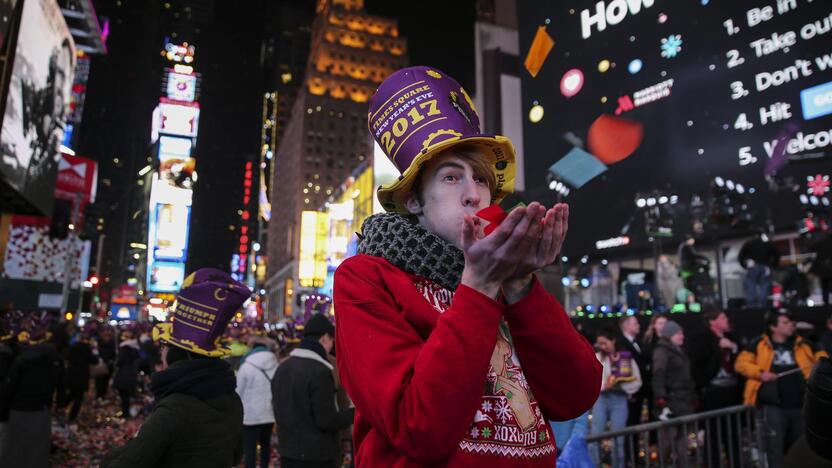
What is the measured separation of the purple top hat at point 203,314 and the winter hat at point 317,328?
195 cm

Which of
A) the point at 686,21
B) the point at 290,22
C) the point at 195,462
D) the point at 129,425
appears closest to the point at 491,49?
the point at 686,21

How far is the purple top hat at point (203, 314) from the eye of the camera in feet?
12.0

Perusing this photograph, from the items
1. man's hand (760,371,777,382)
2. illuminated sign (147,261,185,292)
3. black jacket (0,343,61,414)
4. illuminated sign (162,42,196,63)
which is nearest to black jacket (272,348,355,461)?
black jacket (0,343,61,414)

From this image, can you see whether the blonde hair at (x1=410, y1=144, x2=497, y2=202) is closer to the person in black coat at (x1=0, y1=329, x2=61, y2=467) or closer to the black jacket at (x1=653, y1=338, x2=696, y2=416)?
the black jacket at (x1=653, y1=338, x2=696, y2=416)

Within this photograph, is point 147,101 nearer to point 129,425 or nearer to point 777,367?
point 129,425

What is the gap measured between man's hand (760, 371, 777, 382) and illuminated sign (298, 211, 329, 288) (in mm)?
62478

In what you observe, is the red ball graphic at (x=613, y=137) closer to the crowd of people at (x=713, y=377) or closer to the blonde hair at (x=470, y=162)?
the crowd of people at (x=713, y=377)

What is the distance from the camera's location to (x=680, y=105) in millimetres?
22344

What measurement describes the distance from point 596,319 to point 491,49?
2888 cm

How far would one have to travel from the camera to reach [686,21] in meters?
22.7

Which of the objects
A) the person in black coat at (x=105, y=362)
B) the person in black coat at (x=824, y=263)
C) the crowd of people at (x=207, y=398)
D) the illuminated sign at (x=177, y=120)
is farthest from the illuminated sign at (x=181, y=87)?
the person in black coat at (x=824, y=263)

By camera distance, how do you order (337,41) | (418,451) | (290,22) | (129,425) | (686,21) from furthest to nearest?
(290,22)
(337,41)
(686,21)
(129,425)
(418,451)

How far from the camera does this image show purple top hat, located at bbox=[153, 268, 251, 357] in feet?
12.0

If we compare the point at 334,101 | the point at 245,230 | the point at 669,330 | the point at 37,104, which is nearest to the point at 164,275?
the point at 37,104
